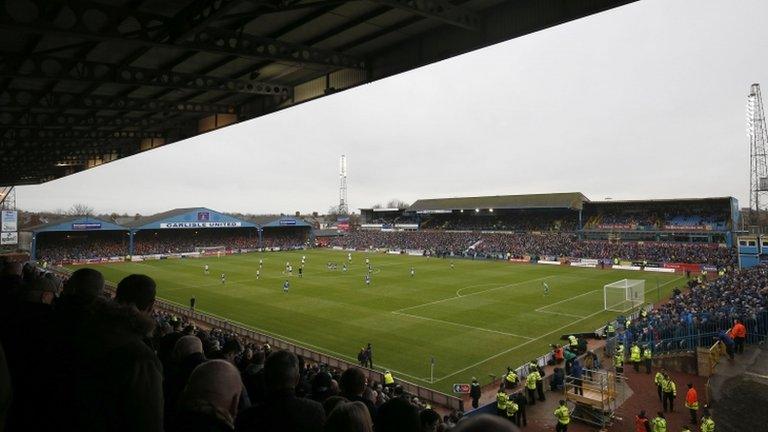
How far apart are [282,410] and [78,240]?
8016cm

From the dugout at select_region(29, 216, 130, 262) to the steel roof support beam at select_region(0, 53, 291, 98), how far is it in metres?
59.7

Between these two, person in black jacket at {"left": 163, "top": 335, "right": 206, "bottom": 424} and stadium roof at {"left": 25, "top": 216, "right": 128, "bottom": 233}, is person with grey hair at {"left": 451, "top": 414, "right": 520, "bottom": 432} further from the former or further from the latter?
stadium roof at {"left": 25, "top": 216, "right": 128, "bottom": 233}

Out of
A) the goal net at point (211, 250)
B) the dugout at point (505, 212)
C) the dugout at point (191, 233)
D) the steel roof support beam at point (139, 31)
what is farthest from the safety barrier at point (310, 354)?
the dugout at point (505, 212)

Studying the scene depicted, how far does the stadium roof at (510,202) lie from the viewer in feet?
233

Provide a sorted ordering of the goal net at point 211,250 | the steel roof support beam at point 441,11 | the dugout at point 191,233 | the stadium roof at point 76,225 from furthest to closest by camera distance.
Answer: the goal net at point 211,250 < the dugout at point 191,233 < the stadium roof at point 76,225 < the steel roof support beam at point 441,11

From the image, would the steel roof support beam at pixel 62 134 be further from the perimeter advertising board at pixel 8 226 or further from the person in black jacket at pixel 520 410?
the perimeter advertising board at pixel 8 226

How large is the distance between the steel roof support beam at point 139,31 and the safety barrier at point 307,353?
22.4 ft

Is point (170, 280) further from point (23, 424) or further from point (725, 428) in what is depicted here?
point (23, 424)

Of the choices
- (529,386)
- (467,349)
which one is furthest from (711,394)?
(467,349)

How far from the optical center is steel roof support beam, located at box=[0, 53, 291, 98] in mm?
11443

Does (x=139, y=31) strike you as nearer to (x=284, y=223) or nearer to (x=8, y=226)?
(x=8, y=226)

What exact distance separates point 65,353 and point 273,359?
3.70 feet

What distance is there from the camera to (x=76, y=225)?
63688 mm

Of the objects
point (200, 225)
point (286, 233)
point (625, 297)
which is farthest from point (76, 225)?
point (625, 297)
